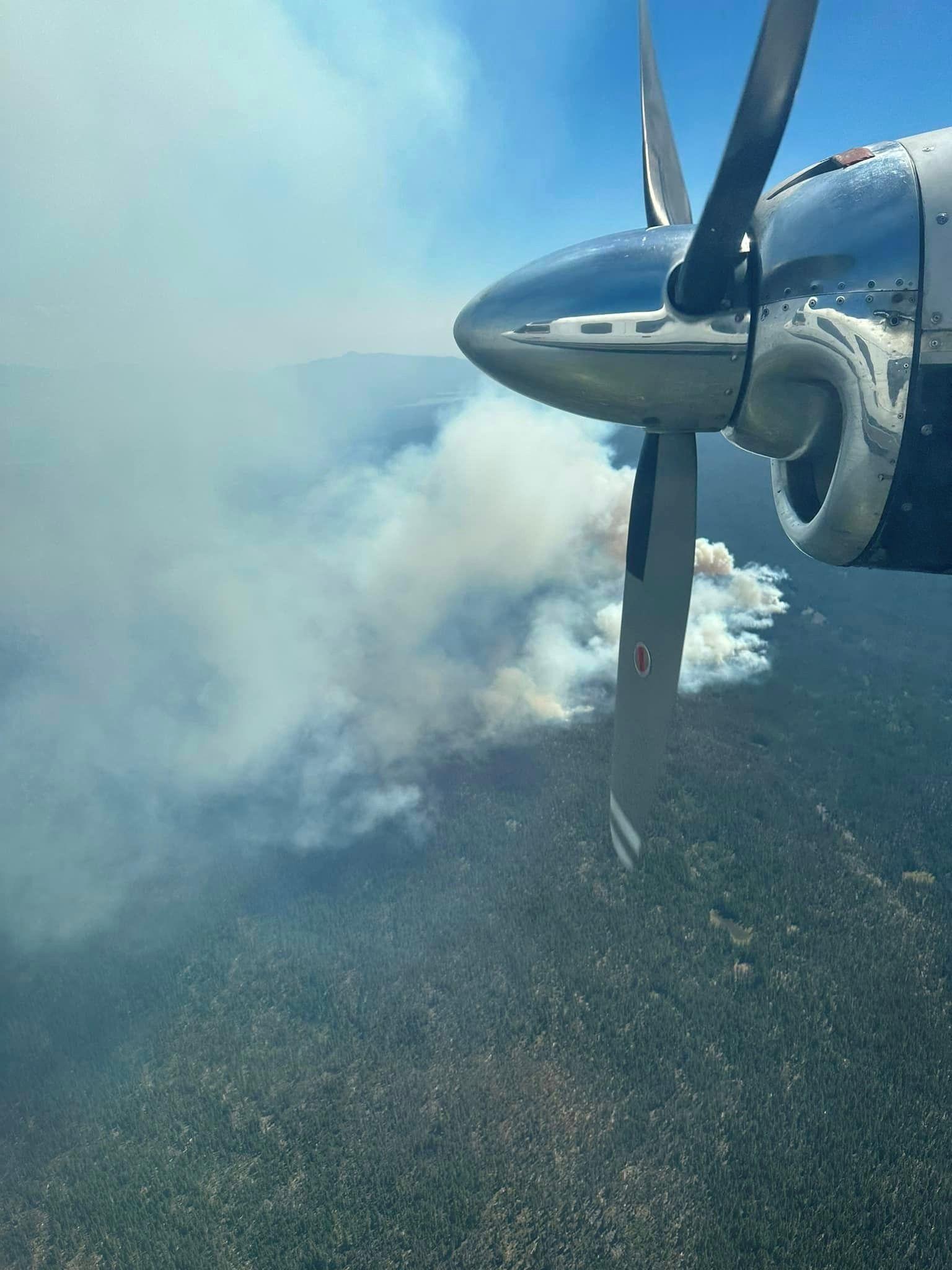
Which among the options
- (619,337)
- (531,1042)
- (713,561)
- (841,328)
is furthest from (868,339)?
(713,561)

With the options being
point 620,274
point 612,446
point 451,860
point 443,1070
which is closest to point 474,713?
point 451,860

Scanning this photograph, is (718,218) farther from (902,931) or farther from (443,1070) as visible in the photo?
(902,931)

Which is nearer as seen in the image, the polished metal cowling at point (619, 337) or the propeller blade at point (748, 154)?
the propeller blade at point (748, 154)

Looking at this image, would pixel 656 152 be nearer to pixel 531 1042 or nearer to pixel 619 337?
pixel 619 337

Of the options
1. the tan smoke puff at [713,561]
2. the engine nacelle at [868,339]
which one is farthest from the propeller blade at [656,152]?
the tan smoke puff at [713,561]

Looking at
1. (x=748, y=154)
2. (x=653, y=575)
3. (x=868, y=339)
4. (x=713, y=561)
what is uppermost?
(x=748, y=154)

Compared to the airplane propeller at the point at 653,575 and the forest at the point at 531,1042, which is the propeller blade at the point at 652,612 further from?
the forest at the point at 531,1042
